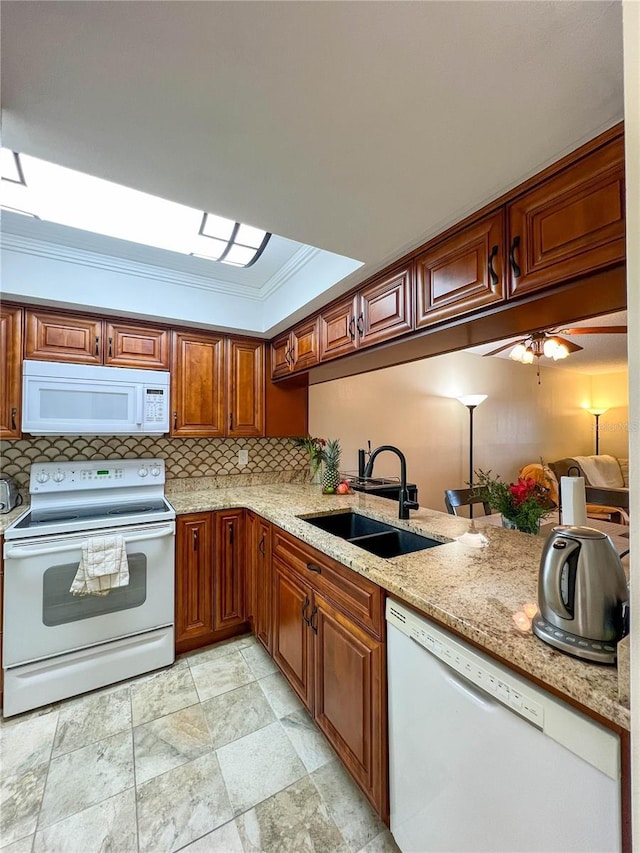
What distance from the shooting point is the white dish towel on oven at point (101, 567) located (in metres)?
1.87

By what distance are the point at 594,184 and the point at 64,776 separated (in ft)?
9.39

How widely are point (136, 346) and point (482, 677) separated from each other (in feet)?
8.62

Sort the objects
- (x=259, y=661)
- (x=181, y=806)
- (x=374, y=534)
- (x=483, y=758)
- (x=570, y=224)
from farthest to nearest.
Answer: (x=259, y=661) < (x=374, y=534) < (x=181, y=806) < (x=570, y=224) < (x=483, y=758)

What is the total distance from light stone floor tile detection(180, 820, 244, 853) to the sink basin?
3.55 ft

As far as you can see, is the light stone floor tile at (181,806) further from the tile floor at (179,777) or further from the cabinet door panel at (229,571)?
the cabinet door panel at (229,571)

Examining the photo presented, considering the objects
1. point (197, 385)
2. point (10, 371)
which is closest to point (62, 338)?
point (10, 371)

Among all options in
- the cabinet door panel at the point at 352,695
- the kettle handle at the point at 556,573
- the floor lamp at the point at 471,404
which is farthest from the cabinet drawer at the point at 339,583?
the floor lamp at the point at 471,404

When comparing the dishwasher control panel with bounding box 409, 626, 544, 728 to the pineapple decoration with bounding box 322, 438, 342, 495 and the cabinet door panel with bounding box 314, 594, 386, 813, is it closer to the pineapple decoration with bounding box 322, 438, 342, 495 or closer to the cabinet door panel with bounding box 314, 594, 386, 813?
the cabinet door panel with bounding box 314, 594, 386, 813

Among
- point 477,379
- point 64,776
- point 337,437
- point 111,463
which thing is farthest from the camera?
point 477,379

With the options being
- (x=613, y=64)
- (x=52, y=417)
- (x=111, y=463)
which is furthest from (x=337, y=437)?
(x=613, y=64)

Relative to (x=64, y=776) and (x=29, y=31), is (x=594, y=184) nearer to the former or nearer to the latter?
(x=29, y=31)

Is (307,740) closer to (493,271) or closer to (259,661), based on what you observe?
(259,661)

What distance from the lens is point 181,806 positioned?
51.9 inches

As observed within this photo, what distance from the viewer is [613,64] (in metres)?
0.77
